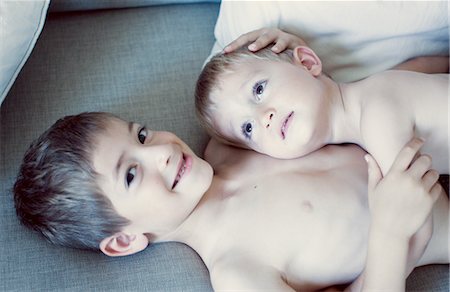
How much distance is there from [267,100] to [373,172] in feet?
0.69

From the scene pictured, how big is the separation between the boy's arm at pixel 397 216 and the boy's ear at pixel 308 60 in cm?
23

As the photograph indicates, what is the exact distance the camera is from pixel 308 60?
1.26 meters

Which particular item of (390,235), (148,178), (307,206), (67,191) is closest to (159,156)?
(148,178)

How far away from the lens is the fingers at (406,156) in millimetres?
1091

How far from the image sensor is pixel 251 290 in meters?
1.08

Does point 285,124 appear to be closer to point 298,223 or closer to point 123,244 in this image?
point 298,223

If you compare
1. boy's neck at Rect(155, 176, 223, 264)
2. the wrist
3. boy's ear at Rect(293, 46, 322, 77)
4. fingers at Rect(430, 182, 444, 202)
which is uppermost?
boy's ear at Rect(293, 46, 322, 77)

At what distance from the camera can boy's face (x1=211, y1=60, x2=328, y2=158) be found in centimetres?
117

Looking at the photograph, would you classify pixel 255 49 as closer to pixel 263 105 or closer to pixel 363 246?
pixel 263 105

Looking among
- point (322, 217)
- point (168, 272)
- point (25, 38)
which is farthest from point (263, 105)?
point (25, 38)

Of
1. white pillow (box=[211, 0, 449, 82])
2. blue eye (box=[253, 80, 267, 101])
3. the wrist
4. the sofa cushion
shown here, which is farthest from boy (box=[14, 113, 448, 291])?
the sofa cushion

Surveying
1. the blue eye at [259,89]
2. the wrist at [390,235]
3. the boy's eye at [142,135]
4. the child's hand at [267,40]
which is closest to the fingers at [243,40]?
the child's hand at [267,40]

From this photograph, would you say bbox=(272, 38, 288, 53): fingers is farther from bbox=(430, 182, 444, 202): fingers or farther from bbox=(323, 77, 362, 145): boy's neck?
bbox=(430, 182, 444, 202): fingers

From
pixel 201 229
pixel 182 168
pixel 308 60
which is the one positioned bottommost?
pixel 201 229
